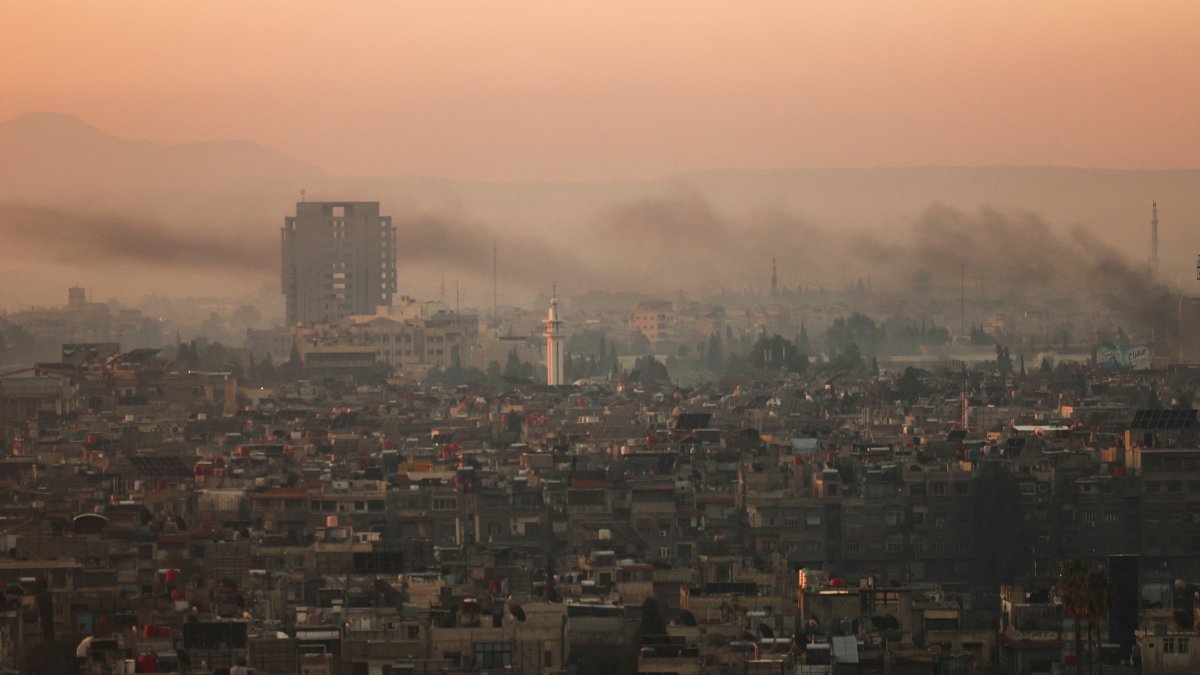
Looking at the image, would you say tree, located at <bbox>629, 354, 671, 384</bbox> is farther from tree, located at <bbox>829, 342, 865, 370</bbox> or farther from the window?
the window

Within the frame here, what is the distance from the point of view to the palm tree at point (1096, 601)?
4588cm

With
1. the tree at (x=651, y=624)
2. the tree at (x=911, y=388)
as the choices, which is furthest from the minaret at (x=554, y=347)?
the tree at (x=651, y=624)

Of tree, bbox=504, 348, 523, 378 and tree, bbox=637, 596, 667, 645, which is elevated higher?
tree, bbox=504, 348, 523, 378

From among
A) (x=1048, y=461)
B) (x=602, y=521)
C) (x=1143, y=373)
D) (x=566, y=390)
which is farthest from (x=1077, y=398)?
(x=602, y=521)

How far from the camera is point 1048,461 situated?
2948 inches

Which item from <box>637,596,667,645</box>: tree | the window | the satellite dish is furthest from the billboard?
the window

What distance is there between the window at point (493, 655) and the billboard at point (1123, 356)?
9401 cm

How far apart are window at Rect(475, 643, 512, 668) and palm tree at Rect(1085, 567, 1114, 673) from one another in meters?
6.75

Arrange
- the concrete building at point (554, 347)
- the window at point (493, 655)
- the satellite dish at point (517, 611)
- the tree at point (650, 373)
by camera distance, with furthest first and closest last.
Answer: the concrete building at point (554, 347), the tree at point (650, 373), the satellite dish at point (517, 611), the window at point (493, 655)

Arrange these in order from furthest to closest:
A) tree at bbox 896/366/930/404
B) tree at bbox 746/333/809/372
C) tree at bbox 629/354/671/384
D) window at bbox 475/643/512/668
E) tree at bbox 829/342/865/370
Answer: tree at bbox 746/333/809/372, tree at bbox 829/342/865/370, tree at bbox 629/354/671/384, tree at bbox 896/366/930/404, window at bbox 475/643/512/668

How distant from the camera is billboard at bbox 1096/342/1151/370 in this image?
14275 centimetres

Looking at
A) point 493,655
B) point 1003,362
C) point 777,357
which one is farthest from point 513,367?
point 493,655

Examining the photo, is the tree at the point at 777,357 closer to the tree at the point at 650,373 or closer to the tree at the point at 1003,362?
the tree at the point at 650,373

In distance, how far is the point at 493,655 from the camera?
46.4 metres
